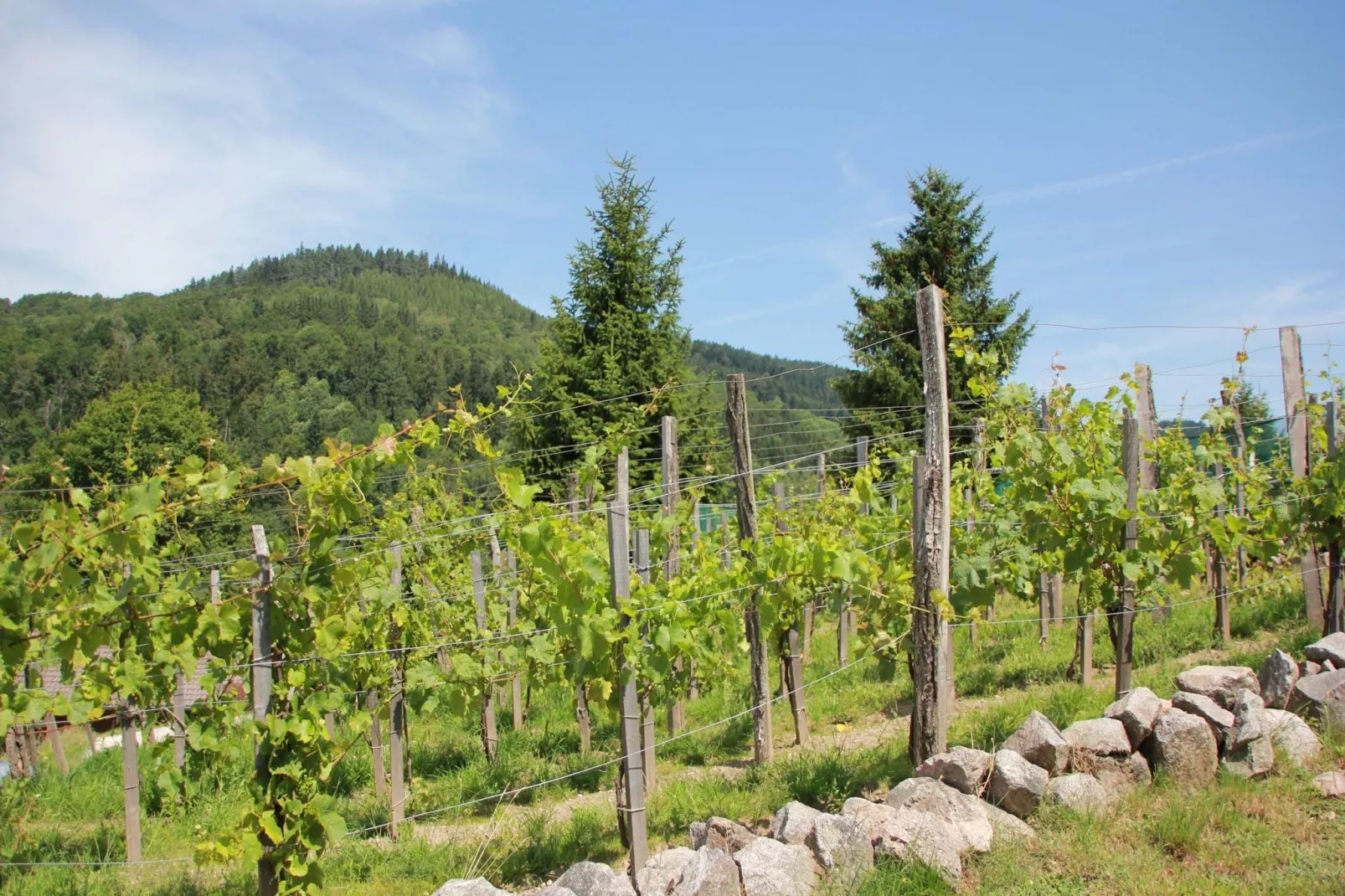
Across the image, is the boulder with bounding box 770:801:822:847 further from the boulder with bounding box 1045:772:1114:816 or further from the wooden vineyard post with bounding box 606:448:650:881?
the boulder with bounding box 1045:772:1114:816

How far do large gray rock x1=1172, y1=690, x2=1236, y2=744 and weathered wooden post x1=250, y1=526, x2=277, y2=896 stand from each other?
458cm

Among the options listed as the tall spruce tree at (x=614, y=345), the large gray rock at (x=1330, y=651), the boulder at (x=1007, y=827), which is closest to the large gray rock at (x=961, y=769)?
the boulder at (x=1007, y=827)

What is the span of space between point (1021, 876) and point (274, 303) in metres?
82.1

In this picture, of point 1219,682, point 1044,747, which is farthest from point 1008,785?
point 1219,682

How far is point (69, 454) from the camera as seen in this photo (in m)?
30.4

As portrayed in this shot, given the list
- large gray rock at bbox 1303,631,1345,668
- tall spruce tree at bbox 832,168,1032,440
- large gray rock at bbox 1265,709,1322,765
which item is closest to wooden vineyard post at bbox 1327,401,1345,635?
large gray rock at bbox 1303,631,1345,668

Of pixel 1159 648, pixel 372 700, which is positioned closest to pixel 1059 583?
pixel 1159 648

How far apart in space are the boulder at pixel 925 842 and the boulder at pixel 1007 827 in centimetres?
28

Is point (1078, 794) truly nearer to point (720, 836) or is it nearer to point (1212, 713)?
point (1212, 713)

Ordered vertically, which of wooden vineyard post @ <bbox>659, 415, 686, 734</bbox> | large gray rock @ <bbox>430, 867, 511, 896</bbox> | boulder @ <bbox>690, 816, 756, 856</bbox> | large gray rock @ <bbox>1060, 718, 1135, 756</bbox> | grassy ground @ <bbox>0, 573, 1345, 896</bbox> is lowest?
grassy ground @ <bbox>0, 573, 1345, 896</bbox>

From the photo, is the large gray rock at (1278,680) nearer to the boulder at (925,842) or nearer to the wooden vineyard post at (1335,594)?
the wooden vineyard post at (1335,594)

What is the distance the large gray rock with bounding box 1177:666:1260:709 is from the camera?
529cm

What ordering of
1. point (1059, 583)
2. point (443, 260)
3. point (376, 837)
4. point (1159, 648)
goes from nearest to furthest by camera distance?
1. point (376, 837)
2. point (1159, 648)
3. point (1059, 583)
4. point (443, 260)

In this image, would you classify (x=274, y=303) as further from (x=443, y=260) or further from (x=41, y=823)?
(x=41, y=823)
